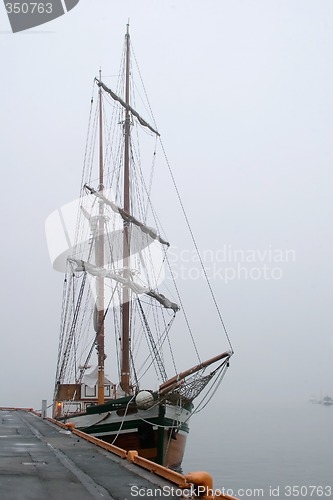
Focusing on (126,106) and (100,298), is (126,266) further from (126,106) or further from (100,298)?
(126,106)

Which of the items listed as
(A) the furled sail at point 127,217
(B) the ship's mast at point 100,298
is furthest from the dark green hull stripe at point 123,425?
(A) the furled sail at point 127,217

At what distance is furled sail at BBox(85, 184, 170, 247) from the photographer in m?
Answer: 31.6

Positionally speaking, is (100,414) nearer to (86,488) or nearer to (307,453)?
(86,488)

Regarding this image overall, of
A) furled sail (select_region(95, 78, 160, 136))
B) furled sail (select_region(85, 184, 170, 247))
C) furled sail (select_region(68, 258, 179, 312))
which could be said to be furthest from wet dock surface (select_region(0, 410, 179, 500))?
furled sail (select_region(95, 78, 160, 136))

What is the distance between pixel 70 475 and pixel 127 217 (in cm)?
2156

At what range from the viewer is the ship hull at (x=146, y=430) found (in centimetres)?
2227

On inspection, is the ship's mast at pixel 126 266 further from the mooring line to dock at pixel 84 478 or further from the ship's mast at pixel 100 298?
the mooring line to dock at pixel 84 478

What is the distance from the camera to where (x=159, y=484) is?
9938 mm

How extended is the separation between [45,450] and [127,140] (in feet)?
73.8

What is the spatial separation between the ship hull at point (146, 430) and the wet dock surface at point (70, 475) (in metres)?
6.19

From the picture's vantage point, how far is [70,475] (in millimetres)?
10938

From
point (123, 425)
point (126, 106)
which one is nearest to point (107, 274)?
point (123, 425)

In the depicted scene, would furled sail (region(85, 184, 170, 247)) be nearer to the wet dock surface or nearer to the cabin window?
the cabin window

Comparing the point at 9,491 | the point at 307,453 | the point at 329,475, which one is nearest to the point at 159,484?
the point at 9,491
